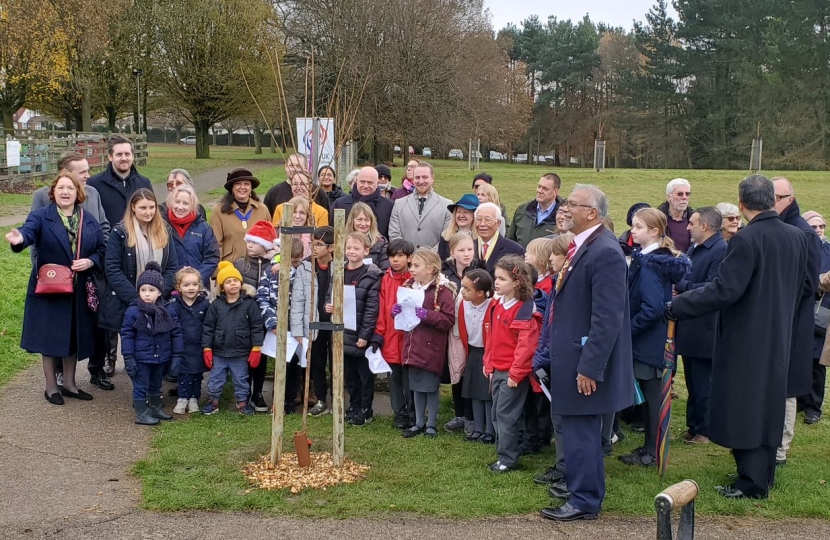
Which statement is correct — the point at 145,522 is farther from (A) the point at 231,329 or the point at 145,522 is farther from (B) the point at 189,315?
(B) the point at 189,315

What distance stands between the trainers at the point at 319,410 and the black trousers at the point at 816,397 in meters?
4.40

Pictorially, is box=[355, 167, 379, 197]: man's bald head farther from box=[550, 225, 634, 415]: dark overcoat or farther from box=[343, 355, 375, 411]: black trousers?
box=[550, 225, 634, 415]: dark overcoat

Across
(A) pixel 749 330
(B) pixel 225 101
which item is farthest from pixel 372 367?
(B) pixel 225 101

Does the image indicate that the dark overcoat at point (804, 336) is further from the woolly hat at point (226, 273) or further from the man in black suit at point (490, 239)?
the woolly hat at point (226, 273)

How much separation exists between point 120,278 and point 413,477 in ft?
10.4

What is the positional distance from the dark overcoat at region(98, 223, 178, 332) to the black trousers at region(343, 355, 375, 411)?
1.73 metres

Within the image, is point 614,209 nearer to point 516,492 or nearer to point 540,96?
point 516,492

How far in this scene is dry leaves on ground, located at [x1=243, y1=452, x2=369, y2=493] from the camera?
5652 millimetres

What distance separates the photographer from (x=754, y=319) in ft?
18.0

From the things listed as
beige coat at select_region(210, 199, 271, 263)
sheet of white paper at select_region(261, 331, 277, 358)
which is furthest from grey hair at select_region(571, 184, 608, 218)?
beige coat at select_region(210, 199, 271, 263)

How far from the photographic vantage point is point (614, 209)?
82.1ft

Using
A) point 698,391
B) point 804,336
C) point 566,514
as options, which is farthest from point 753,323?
point 566,514

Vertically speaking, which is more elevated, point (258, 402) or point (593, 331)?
point (593, 331)

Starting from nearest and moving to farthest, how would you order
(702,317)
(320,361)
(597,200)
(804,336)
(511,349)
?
(597,200) < (511,349) < (804,336) < (702,317) < (320,361)
